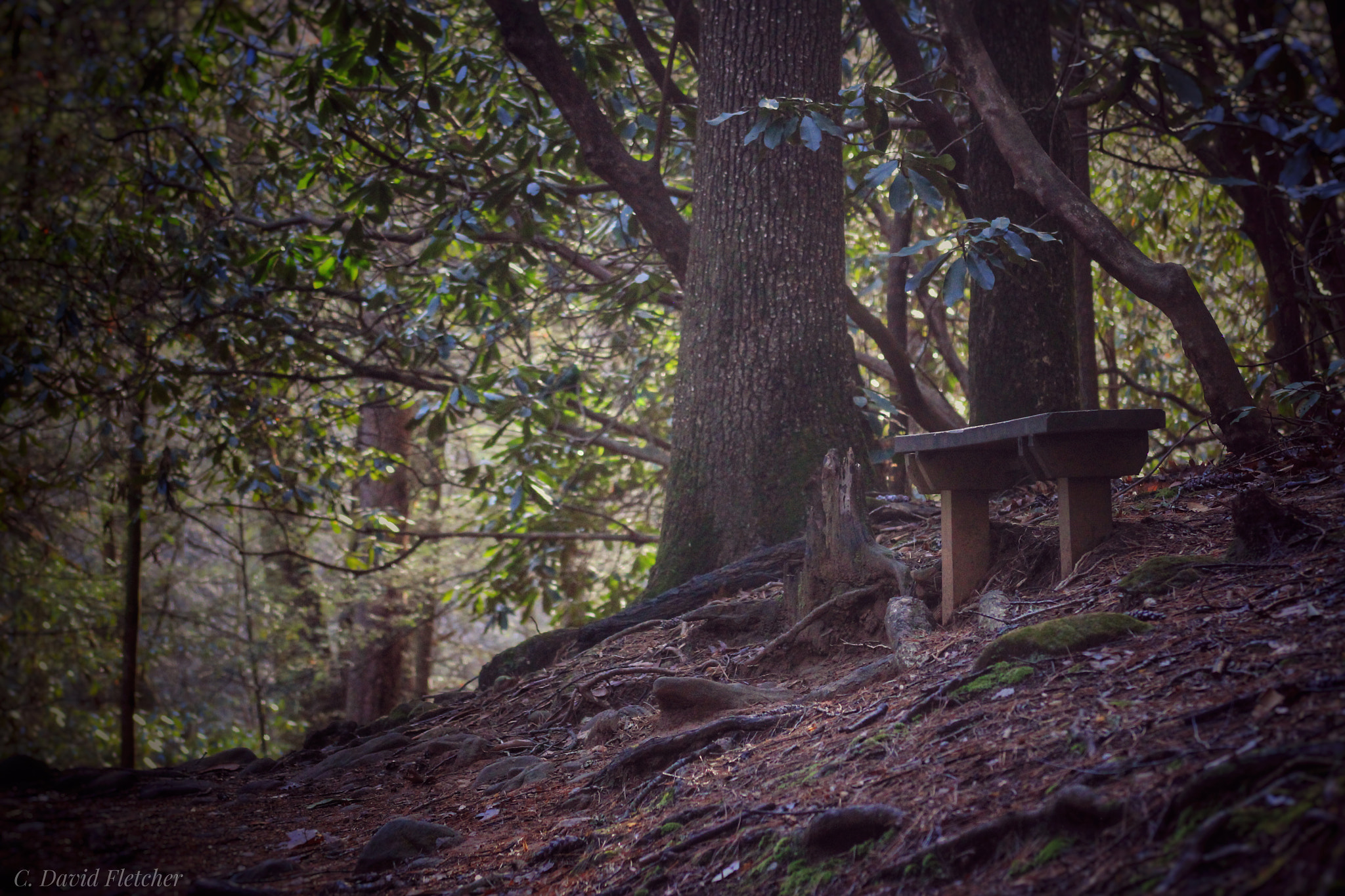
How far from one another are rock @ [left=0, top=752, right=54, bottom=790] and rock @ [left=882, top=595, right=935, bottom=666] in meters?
3.63

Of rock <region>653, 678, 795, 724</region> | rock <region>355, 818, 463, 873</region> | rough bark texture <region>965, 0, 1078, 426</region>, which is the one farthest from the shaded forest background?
rock <region>355, 818, 463, 873</region>

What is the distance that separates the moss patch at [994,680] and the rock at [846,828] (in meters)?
0.59

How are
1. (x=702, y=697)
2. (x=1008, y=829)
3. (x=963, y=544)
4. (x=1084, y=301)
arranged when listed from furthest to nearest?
(x=1084, y=301)
(x=963, y=544)
(x=702, y=697)
(x=1008, y=829)

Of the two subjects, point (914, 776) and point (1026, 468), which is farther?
point (1026, 468)

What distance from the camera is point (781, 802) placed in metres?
2.38

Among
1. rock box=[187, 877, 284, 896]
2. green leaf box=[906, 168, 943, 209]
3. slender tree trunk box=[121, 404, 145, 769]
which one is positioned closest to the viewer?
rock box=[187, 877, 284, 896]

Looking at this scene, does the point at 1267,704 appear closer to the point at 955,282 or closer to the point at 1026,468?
the point at 1026,468

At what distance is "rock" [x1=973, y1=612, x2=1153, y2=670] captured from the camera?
2.54 meters

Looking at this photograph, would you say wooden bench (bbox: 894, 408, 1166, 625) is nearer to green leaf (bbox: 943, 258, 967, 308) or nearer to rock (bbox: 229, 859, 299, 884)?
green leaf (bbox: 943, 258, 967, 308)

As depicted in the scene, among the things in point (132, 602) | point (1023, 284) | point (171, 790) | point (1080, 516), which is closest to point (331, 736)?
point (171, 790)

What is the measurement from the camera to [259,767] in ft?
14.4

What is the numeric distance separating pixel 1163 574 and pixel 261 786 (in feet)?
12.6

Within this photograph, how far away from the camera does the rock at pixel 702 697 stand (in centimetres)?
325

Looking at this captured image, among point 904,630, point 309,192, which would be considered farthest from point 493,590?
point 904,630
